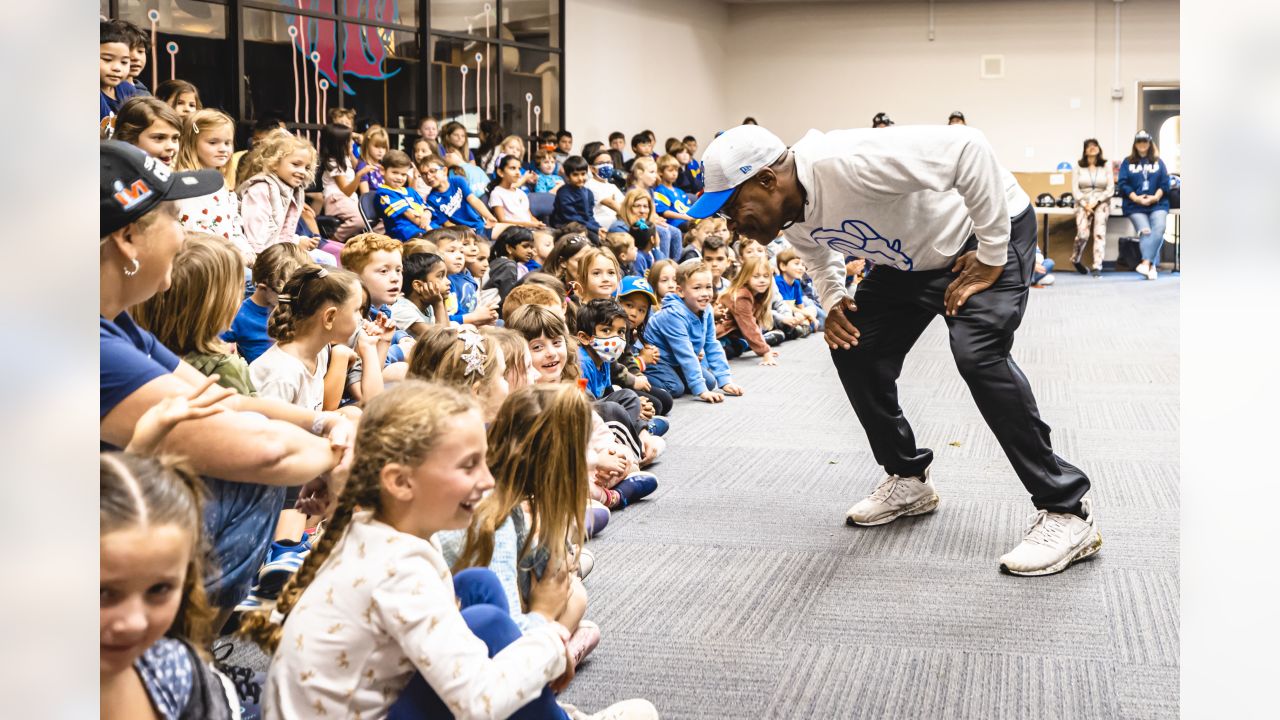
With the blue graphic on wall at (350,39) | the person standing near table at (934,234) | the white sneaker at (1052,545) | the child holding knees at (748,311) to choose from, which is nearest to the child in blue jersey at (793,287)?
the child holding knees at (748,311)

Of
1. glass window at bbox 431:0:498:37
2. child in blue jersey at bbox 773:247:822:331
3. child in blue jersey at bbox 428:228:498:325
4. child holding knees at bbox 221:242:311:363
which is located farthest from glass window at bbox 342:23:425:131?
child holding knees at bbox 221:242:311:363

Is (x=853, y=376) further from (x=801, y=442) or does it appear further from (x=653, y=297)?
(x=653, y=297)

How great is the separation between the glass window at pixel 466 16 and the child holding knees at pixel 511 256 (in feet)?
14.1

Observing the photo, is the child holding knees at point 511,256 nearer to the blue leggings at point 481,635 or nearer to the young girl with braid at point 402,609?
the blue leggings at point 481,635

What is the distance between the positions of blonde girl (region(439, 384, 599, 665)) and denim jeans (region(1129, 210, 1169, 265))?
39.5 ft

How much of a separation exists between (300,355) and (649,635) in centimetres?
117

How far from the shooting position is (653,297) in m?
5.62

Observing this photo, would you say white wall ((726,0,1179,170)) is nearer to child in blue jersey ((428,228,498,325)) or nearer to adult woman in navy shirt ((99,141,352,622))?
child in blue jersey ((428,228,498,325))

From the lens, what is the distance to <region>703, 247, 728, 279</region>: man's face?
702cm

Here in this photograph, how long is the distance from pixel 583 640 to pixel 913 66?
14.5 meters

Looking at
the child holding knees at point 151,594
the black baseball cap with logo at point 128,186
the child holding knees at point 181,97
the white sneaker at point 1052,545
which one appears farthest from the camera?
the child holding knees at point 181,97

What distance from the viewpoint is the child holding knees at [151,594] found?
3.94 ft

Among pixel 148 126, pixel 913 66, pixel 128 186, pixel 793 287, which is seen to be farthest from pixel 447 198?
pixel 913 66
